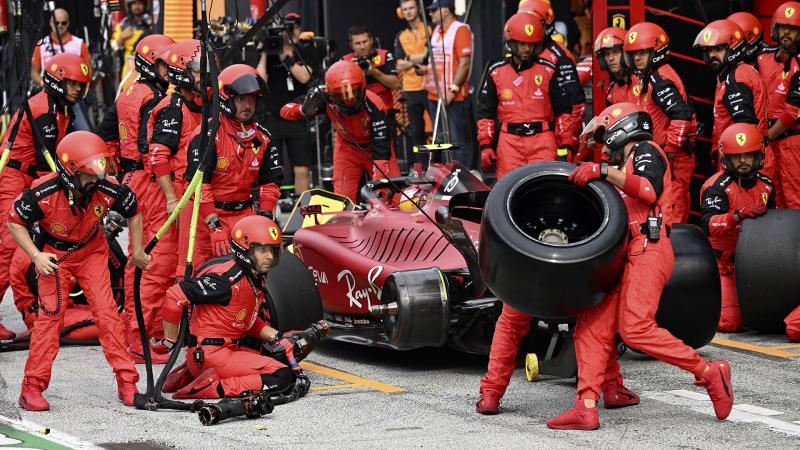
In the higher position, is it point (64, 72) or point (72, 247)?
point (64, 72)

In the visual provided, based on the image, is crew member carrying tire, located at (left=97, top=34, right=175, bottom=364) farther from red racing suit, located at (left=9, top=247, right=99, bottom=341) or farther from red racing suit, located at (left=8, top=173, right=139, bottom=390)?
red racing suit, located at (left=8, top=173, right=139, bottom=390)

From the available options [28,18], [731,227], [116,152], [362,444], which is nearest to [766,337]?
[731,227]

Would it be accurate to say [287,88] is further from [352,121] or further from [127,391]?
[127,391]

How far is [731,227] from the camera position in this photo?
35.3 ft

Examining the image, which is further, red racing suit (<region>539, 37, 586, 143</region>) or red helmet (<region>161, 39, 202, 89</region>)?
red racing suit (<region>539, 37, 586, 143</region>)

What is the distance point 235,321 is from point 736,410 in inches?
115

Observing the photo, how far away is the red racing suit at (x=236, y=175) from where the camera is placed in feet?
34.1

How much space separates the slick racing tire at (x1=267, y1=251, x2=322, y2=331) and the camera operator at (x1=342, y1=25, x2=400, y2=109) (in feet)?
17.1

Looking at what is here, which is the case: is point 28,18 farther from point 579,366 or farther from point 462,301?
point 579,366

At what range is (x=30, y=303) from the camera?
10742 mm

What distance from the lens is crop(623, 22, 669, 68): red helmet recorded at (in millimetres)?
12312

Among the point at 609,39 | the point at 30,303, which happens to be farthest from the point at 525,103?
the point at 30,303

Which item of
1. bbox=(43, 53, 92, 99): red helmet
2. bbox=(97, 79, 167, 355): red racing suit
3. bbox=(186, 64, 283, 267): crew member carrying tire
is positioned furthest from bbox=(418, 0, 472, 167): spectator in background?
bbox=(43, 53, 92, 99): red helmet

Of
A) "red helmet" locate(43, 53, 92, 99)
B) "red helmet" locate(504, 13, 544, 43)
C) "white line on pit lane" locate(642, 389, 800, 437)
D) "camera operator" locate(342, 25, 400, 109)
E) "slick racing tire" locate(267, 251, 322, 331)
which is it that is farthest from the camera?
"camera operator" locate(342, 25, 400, 109)
